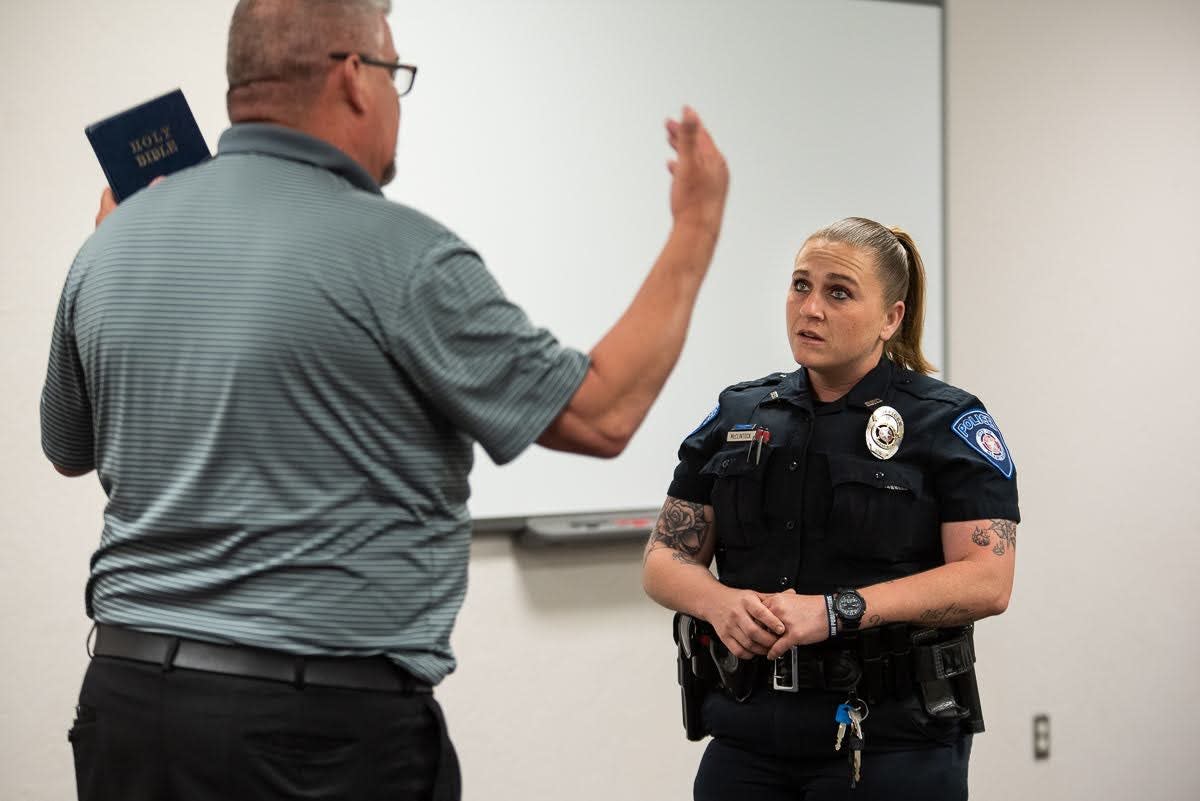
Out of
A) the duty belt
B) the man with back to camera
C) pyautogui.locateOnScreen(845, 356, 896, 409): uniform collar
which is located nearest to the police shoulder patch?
pyautogui.locateOnScreen(845, 356, 896, 409): uniform collar

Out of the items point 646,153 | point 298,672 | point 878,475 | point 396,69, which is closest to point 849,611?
point 878,475

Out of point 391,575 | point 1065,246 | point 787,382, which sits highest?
point 1065,246

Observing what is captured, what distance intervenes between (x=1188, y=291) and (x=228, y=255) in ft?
11.0

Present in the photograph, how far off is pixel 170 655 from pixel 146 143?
2.05 feet

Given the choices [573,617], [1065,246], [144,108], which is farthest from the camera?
[1065,246]

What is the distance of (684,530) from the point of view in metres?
2.08

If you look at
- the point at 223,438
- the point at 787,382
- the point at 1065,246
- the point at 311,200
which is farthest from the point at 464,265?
the point at 1065,246

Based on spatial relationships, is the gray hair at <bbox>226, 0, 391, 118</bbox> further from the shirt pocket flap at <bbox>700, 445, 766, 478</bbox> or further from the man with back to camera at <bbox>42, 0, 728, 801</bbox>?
the shirt pocket flap at <bbox>700, 445, 766, 478</bbox>

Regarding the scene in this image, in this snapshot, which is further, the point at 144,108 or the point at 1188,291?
the point at 1188,291

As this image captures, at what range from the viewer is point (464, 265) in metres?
1.22


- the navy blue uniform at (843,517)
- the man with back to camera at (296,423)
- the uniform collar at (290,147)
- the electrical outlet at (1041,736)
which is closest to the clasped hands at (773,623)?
the navy blue uniform at (843,517)

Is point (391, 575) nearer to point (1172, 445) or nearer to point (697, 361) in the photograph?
point (697, 361)

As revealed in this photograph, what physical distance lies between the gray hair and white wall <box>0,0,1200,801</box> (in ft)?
6.00

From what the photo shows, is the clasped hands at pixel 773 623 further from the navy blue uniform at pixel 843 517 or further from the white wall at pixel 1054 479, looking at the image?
the white wall at pixel 1054 479
